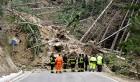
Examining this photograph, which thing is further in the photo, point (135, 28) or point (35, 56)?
point (35, 56)

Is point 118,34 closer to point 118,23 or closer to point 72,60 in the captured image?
point 118,23

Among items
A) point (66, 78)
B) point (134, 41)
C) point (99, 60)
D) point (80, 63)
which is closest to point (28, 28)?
point (80, 63)

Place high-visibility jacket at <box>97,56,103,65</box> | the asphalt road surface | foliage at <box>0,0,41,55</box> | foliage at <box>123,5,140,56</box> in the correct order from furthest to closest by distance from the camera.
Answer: foliage at <box>0,0,41,55</box>
high-visibility jacket at <box>97,56,103,65</box>
foliage at <box>123,5,140,56</box>
the asphalt road surface

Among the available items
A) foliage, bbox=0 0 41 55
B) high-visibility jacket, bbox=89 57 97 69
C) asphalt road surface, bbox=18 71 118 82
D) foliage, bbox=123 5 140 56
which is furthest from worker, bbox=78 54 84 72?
asphalt road surface, bbox=18 71 118 82

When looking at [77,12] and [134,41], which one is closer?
[134,41]

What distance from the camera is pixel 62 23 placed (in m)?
46.1

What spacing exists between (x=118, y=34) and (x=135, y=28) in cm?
1157

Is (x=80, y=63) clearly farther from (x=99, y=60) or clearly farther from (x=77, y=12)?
(x=77, y=12)

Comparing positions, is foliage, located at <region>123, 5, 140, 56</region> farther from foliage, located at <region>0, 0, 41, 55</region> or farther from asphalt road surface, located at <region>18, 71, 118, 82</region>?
foliage, located at <region>0, 0, 41, 55</region>

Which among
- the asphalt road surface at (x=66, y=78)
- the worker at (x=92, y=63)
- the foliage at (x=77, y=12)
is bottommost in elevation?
the worker at (x=92, y=63)

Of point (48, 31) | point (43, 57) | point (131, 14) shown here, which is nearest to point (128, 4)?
point (131, 14)

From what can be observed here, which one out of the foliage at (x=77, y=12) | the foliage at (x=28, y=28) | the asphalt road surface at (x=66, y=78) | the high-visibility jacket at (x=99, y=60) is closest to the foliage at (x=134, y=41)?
the high-visibility jacket at (x=99, y=60)

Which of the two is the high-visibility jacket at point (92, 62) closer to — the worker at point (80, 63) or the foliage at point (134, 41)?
the worker at point (80, 63)

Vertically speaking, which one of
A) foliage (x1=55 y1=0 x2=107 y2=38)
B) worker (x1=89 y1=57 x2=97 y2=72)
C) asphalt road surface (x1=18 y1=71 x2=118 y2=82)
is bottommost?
worker (x1=89 y1=57 x2=97 y2=72)
